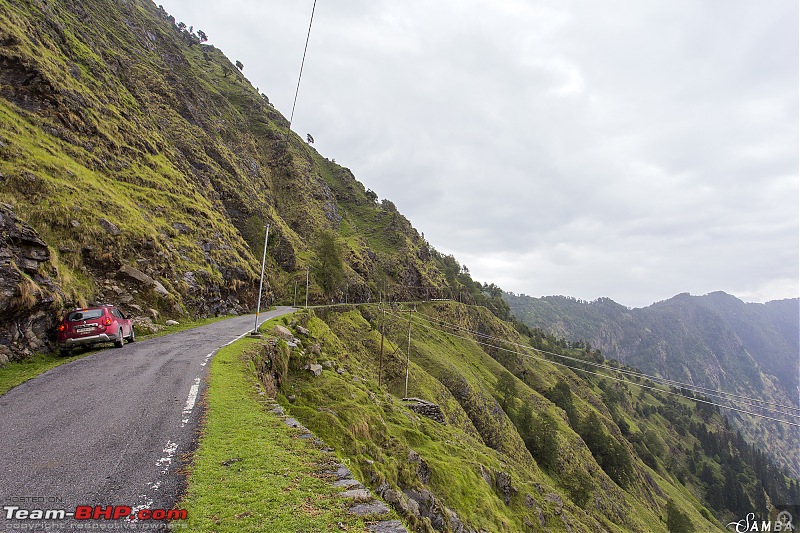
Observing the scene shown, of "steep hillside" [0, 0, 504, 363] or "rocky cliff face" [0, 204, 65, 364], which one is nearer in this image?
"rocky cliff face" [0, 204, 65, 364]

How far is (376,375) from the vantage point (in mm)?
56219

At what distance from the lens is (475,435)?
61438mm

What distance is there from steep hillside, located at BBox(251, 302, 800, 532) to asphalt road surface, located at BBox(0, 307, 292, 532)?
6.06 meters

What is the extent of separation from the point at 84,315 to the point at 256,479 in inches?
672

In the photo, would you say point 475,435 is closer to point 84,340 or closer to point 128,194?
point 84,340

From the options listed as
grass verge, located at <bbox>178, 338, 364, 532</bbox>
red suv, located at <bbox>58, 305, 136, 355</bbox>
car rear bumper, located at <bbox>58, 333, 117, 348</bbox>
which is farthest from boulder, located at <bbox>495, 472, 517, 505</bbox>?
car rear bumper, located at <bbox>58, 333, 117, 348</bbox>

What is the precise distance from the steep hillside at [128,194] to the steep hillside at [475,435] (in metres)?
11.8

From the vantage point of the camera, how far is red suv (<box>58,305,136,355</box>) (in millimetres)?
17938

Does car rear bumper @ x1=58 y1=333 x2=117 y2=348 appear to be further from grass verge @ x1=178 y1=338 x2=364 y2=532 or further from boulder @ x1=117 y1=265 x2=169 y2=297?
boulder @ x1=117 y1=265 x2=169 y2=297

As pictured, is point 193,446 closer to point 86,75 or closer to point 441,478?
point 441,478

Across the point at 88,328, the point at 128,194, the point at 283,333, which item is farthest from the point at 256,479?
the point at 128,194

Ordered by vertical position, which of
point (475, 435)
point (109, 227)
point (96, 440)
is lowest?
point (475, 435)

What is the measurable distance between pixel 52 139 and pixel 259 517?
52.6 meters

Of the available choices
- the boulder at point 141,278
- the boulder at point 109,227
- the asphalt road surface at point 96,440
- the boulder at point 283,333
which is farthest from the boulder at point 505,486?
the boulder at point 109,227
